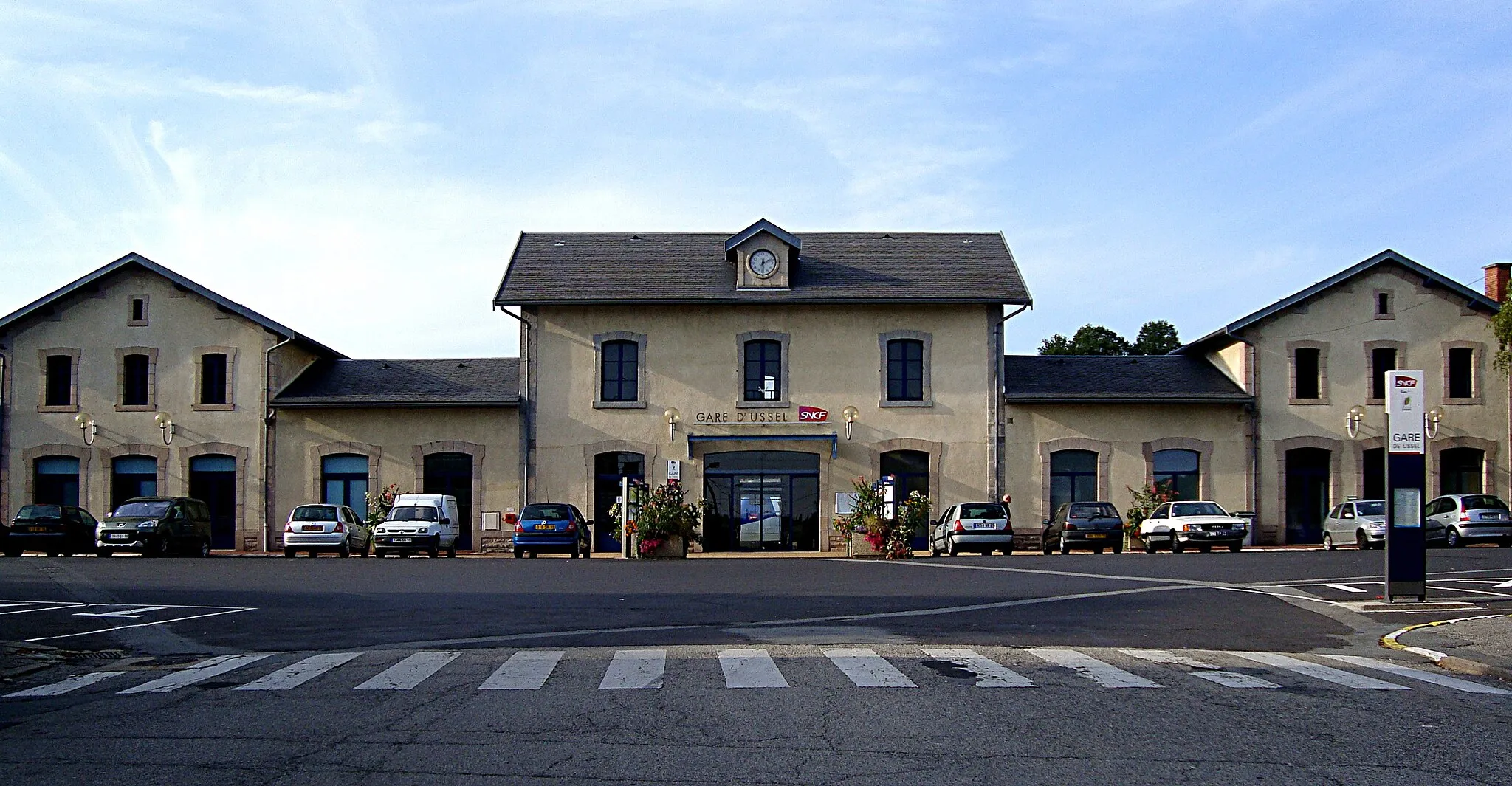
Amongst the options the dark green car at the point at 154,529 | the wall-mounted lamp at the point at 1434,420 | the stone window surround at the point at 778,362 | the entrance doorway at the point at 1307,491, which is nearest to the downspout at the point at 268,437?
the dark green car at the point at 154,529

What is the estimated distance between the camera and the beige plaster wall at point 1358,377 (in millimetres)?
37781

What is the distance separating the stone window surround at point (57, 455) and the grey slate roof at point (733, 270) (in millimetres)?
12398

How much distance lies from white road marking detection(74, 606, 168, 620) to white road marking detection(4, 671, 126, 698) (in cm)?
540

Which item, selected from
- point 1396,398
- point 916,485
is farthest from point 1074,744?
point 916,485

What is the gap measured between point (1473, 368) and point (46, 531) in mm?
37076

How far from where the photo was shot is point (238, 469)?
3816cm

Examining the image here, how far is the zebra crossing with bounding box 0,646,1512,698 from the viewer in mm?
10008

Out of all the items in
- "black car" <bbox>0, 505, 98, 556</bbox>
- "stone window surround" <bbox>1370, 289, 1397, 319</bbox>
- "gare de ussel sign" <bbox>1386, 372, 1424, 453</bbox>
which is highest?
"stone window surround" <bbox>1370, 289, 1397, 319</bbox>

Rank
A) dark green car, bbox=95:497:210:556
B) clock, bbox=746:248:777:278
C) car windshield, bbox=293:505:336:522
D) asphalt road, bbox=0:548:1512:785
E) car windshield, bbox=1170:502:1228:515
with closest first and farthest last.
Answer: asphalt road, bbox=0:548:1512:785
dark green car, bbox=95:497:210:556
car windshield, bbox=293:505:336:522
car windshield, bbox=1170:502:1228:515
clock, bbox=746:248:777:278

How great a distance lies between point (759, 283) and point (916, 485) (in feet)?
22.6

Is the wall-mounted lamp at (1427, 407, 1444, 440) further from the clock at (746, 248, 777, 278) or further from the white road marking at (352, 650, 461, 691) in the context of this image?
the white road marking at (352, 650, 461, 691)

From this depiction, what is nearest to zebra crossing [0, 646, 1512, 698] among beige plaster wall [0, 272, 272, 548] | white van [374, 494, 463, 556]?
white van [374, 494, 463, 556]

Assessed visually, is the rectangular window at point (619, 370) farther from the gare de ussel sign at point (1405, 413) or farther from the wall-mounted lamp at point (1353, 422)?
the gare de ussel sign at point (1405, 413)

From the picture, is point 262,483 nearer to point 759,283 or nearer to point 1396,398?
point 759,283
